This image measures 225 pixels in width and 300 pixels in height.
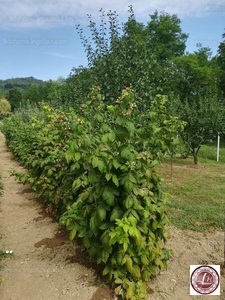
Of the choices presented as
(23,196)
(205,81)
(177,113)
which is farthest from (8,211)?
(205,81)

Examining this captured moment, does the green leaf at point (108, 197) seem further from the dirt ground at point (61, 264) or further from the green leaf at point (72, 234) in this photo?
the dirt ground at point (61, 264)

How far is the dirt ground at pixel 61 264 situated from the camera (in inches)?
95.8

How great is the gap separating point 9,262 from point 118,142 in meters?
1.89

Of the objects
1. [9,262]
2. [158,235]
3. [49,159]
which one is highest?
[49,159]

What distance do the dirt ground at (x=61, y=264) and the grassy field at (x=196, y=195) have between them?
0.36 metres

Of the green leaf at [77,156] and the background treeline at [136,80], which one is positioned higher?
the background treeline at [136,80]

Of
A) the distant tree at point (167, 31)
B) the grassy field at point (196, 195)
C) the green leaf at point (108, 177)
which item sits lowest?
the grassy field at point (196, 195)

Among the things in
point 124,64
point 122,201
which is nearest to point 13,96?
point 124,64

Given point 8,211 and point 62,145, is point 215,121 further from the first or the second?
point 8,211

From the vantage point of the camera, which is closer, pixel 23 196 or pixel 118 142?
pixel 118 142

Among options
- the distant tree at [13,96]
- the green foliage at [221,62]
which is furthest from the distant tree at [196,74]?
the distant tree at [13,96]

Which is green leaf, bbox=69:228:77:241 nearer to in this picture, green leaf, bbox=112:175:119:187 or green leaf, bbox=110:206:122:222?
green leaf, bbox=110:206:122:222

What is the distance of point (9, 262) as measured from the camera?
9.75 feet

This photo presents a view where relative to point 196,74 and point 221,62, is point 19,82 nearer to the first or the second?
point 221,62
